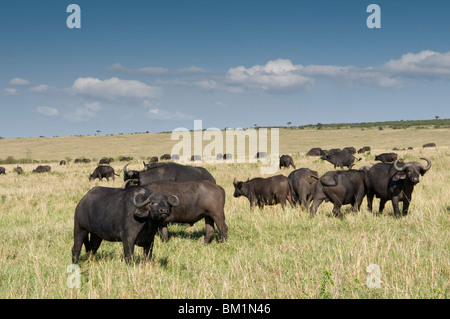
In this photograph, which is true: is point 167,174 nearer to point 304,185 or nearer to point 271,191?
point 271,191

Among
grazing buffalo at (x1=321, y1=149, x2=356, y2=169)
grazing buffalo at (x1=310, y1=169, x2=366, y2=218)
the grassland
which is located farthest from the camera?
grazing buffalo at (x1=321, y1=149, x2=356, y2=169)

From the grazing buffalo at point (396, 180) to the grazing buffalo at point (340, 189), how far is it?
0.36 meters

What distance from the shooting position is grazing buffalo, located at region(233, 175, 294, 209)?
12.5 meters

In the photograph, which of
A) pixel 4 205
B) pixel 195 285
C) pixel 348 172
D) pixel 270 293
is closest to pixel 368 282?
pixel 270 293

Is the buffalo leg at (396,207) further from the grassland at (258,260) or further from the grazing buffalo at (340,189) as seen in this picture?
the grazing buffalo at (340,189)

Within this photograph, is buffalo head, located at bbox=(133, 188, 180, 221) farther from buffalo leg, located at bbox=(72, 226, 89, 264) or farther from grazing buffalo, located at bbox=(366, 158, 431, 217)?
grazing buffalo, located at bbox=(366, 158, 431, 217)

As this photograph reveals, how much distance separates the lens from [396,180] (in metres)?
10.4

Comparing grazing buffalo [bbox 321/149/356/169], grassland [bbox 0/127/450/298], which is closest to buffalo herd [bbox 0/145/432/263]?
grassland [bbox 0/127/450/298]

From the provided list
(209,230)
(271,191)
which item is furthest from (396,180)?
(209,230)

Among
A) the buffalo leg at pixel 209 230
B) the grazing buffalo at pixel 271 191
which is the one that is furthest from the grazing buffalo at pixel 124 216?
the grazing buffalo at pixel 271 191

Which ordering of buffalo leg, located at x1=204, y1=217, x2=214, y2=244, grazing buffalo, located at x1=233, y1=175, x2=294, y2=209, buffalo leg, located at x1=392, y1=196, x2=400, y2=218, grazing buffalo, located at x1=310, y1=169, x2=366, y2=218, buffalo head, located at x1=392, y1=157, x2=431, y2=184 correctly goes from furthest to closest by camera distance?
grazing buffalo, located at x1=233, y1=175, x2=294, y2=209 < grazing buffalo, located at x1=310, y1=169, x2=366, y2=218 < buffalo leg, located at x1=392, y1=196, x2=400, y2=218 < buffalo head, located at x1=392, y1=157, x2=431, y2=184 < buffalo leg, located at x1=204, y1=217, x2=214, y2=244

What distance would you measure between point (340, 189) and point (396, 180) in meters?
1.48

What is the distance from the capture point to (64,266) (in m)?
6.63

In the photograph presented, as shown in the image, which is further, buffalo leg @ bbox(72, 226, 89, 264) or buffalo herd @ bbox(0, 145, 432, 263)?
buffalo leg @ bbox(72, 226, 89, 264)
